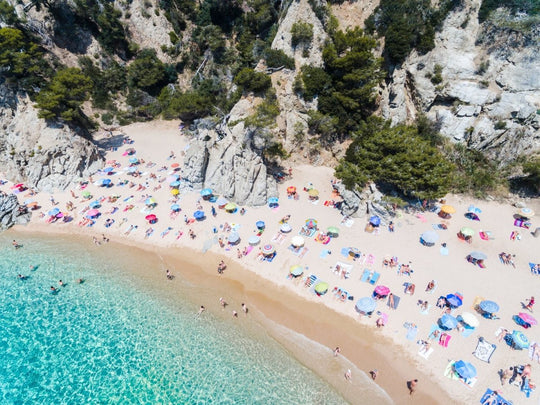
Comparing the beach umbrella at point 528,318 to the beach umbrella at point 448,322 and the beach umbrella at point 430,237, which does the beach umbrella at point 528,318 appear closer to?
the beach umbrella at point 448,322

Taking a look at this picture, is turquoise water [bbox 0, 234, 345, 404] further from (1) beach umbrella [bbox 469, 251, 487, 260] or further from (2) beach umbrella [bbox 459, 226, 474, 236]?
(2) beach umbrella [bbox 459, 226, 474, 236]

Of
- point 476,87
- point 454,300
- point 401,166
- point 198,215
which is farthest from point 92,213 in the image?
point 476,87

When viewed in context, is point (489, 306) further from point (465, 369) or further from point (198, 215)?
point (198, 215)

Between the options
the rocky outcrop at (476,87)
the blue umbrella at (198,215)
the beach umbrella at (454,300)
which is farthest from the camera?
the rocky outcrop at (476,87)

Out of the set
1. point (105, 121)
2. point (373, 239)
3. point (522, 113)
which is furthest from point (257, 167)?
point (105, 121)

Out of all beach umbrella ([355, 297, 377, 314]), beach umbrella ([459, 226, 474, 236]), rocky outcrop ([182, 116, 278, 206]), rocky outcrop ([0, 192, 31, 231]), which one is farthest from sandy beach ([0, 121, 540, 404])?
rocky outcrop ([182, 116, 278, 206])

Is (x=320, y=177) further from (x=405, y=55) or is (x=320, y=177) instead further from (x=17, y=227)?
(x=17, y=227)

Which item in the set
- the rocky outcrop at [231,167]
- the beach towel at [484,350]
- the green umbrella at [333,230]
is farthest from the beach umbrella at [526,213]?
the rocky outcrop at [231,167]
